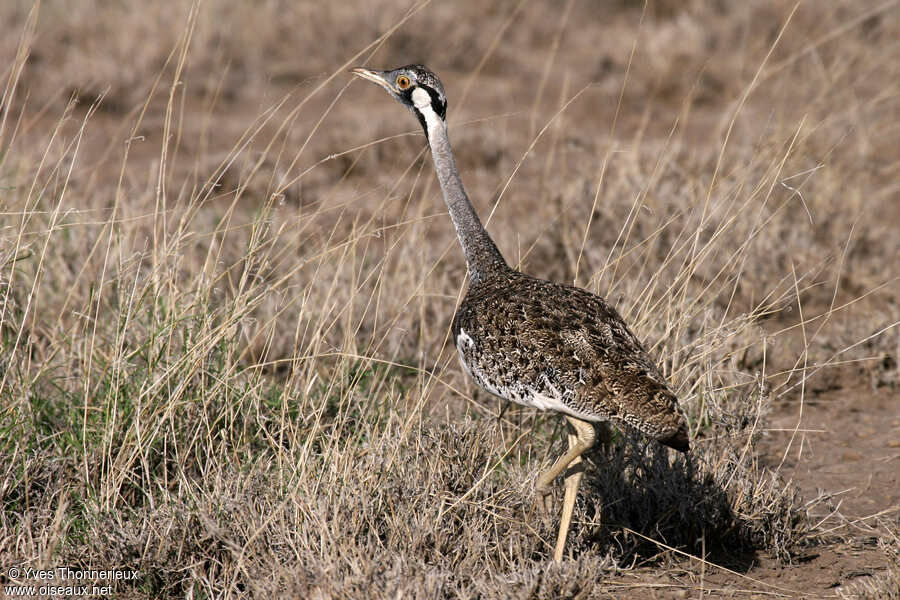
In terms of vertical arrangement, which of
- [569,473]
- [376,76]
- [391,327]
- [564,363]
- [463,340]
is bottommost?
[391,327]

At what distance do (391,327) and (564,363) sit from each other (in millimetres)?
2429

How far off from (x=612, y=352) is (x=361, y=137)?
536 cm

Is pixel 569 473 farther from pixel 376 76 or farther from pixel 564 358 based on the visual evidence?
pixel 376 76

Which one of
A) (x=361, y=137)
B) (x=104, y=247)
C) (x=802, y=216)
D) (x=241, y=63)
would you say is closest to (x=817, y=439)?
(x=802, y=216)

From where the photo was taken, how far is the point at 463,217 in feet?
14.0

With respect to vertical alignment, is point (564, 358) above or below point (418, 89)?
below

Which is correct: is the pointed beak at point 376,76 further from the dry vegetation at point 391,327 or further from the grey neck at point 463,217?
the dry vegetation at point 391,327

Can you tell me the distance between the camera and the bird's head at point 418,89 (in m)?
4.37

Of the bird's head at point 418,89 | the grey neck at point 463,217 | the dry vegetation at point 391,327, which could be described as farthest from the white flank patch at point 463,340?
the bird's head at point 418,89

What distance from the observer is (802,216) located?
7000 millimetres

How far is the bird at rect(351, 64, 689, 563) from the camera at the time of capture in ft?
10.8

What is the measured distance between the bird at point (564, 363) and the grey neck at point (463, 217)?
0.06m

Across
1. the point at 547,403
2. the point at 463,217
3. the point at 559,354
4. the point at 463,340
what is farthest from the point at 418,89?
the point at 547,403

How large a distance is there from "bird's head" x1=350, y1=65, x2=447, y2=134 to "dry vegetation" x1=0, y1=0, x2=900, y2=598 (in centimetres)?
30
